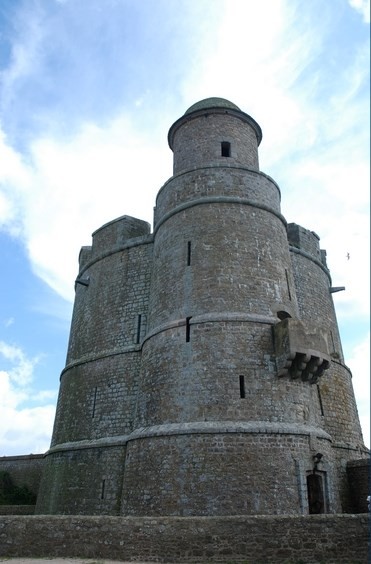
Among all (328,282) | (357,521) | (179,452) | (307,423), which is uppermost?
(328,282)

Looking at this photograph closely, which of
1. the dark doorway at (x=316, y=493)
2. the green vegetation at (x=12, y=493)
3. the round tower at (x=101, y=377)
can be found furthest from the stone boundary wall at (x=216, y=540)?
the green vegetation at (x=12, y=493)

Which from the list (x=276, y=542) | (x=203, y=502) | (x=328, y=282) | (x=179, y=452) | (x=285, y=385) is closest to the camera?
(x=276, y=542)

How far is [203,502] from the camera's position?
10.0 m

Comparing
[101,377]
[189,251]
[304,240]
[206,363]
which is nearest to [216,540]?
[206,363]

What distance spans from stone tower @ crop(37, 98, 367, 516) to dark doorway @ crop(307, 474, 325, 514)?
3 cm

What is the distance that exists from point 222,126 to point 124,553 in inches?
552

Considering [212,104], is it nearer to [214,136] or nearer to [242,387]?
[214,136]

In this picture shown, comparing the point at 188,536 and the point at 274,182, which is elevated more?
the point at 274,182

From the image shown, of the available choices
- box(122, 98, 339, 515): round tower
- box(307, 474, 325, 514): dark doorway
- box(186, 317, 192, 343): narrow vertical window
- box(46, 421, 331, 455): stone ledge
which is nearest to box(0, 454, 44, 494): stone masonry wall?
box(122, 98, 339, 515): round tower

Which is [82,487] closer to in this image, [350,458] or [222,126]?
[350,458]

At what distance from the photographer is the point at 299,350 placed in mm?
11250

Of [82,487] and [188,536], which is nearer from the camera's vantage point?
[188,536]

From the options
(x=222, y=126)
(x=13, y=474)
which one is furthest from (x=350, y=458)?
(x=13, y=474)

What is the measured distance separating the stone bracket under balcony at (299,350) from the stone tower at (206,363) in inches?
1.4
